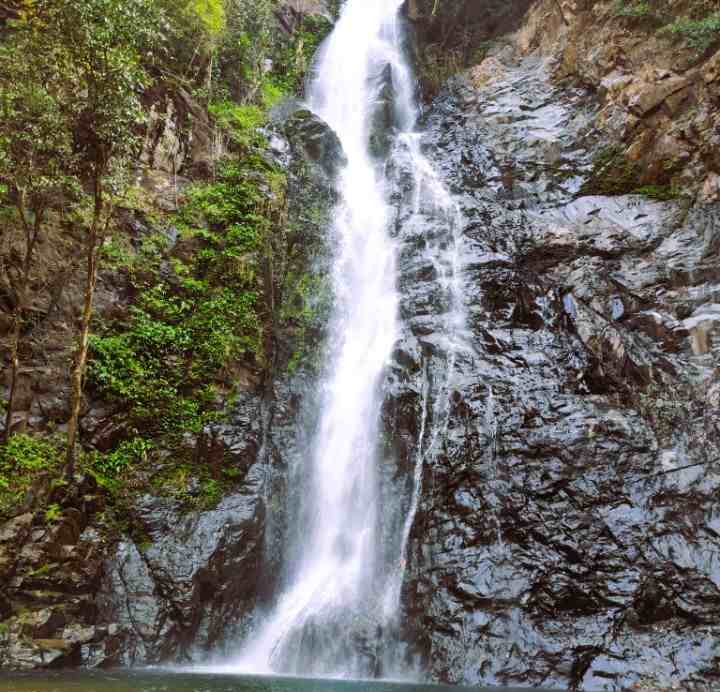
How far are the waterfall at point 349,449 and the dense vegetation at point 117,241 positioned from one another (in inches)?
85.9

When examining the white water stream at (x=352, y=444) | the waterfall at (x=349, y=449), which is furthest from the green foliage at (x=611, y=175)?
the waterfall at (x=349, y=449)

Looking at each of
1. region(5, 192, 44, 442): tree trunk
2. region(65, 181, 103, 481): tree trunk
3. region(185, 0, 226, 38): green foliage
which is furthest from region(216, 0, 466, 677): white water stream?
region(5, 192, 44, 442): tree trunk

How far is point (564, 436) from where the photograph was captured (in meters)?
11.6

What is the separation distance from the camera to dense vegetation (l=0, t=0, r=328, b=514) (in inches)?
421

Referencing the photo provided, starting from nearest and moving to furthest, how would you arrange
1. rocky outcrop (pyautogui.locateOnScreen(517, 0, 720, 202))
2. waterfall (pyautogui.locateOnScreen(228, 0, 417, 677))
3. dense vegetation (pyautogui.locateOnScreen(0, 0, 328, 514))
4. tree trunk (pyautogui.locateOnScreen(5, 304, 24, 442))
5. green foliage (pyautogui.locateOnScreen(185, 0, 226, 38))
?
waterfall (pyautogui.locateOnScreen(228, 0, 417, 677))
tree trunk (pyautogui.locateOnScreen(5, 304, 24, 442))
dense vegetation (pyautogui.locateOnScreen(0, 0, 328, 514))
rocky outcrop (pyautogui.locateOnScreen(517, 0, 720, 202))
green foliage (pyautogui.locateOnScreen(185, 0, 226, 38))

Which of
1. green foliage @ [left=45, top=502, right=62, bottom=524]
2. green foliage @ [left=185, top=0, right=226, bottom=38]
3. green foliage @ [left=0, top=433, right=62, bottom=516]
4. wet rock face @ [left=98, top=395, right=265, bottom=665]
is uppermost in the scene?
green foliage @ [left=185, top=0, right=226, bottom=38]

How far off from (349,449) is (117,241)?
23.7 ft

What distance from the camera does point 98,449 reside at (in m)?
11.4

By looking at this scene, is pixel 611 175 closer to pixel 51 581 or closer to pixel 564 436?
pixel 564 436

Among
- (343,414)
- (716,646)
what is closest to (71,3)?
(343,414)

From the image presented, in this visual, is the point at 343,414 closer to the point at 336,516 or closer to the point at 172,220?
the point at 336,516

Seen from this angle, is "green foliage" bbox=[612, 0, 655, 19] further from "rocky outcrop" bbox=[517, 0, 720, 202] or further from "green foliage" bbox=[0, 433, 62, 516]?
"green foliage" bbox=[0, 433, 62, 516]

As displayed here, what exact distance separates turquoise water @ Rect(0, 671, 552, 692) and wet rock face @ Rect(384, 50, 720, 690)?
4.79ft

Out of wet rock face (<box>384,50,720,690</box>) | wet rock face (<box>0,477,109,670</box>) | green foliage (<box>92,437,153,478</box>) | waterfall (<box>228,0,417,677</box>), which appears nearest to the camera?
wet rock face (<box>0,477,109,670</box>)
